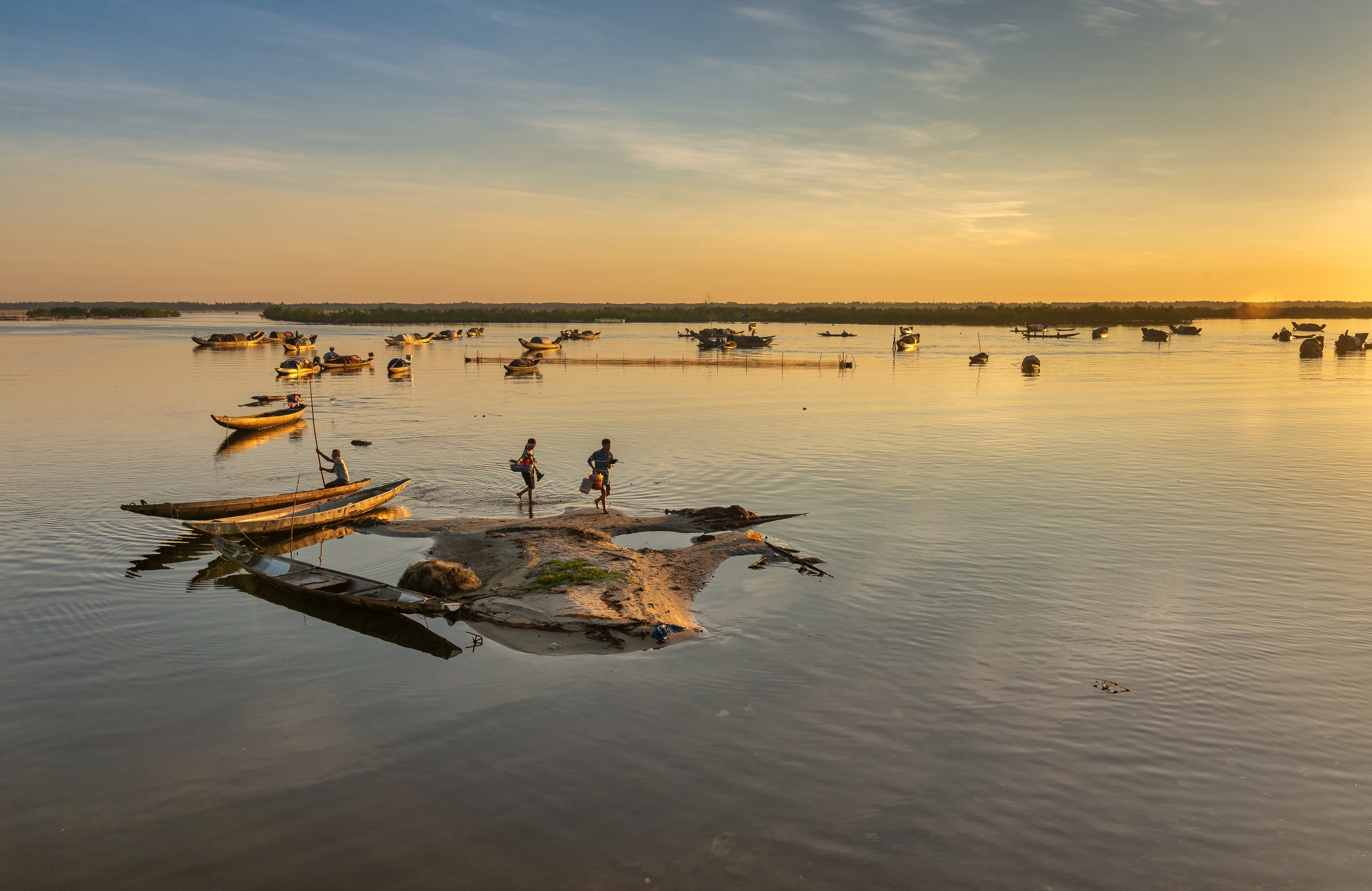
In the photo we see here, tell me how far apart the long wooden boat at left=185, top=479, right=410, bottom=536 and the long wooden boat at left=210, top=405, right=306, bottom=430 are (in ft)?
55.3

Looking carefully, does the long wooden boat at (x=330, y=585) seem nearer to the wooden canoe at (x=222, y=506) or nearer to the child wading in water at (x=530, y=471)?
the wooden canoe at (x=222, y=506)

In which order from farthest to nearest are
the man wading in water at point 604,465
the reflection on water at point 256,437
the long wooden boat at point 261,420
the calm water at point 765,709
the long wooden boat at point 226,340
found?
the long wooden boat at point 226,340 → the long wooden boat at point 261,420 → the reflection on water at point 256,437 → the man wading in water at point 604,465 → the calm water at point 765,709

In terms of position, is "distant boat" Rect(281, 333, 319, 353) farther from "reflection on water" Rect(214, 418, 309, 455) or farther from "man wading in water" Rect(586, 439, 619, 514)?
"man wading in water" Rect(586, 439, 619, 514)

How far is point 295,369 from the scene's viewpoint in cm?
6712

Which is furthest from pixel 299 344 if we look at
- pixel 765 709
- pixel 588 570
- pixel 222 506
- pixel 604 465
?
pixel 765 709

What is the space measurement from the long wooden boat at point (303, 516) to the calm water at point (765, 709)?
85 cm

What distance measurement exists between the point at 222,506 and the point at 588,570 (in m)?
11.4

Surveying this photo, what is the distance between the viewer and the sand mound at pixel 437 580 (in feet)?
54.0

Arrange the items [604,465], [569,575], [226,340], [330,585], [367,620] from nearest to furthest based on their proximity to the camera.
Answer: [367,620], [330,585], [569,575], [604,465], [226,340]

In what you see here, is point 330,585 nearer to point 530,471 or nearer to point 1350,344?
point 530,471

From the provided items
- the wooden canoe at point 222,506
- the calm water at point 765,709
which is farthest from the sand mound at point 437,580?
the wooden canoe at point 222,506

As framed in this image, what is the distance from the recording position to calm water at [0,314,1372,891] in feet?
29.4

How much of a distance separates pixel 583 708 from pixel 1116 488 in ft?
74.8

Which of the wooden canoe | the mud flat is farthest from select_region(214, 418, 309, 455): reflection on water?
the mud flat
